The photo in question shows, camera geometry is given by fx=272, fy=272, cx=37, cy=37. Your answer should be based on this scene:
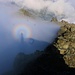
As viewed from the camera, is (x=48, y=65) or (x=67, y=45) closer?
(x=48, y=65)

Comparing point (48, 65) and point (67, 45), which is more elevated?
point (67, 45)

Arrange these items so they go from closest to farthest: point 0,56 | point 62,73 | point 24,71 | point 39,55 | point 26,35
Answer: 1. point 62,73
2. point 24,71
3. point 39,55
4. point 0,56
5. point 26,35

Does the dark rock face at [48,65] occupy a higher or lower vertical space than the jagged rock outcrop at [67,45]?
lower

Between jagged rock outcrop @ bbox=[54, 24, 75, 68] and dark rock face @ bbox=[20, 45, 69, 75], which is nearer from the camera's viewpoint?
dark rock face @ bbox=[20, 45, 69, 75]

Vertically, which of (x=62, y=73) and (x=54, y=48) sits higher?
(x=54, y=48)

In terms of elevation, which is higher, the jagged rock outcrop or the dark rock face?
the jagged rock outcrop

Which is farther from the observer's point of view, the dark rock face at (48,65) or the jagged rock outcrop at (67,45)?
the jagged rock outcrop at (67,45)

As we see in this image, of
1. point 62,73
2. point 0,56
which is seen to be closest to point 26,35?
point 0,56

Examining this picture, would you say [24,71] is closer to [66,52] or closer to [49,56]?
[49,56]
